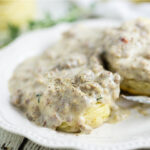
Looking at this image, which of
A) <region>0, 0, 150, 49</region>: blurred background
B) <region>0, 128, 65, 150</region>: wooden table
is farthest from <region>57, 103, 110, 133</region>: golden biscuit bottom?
<region>0, 0, 150, 49</region>: blurred background

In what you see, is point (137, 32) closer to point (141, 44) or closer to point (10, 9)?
point (141, 44)

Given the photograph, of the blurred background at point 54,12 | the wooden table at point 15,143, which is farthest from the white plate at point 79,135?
the blurred background at point 54,12

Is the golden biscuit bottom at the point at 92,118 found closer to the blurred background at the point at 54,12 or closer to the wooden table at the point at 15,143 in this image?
the wooden table at the point at 15,143

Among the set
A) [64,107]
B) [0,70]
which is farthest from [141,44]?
[0,70]

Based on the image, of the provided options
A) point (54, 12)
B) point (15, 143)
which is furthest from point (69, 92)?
point (54, 12)

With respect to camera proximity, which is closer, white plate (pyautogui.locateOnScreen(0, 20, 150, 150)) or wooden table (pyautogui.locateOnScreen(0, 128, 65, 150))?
white plate (pyautogui.locateOnScreen(0, 20, 150, 150))

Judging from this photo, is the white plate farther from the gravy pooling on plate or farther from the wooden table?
the wooden table

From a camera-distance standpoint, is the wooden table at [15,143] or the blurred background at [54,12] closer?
the wooden table at [15,143]
